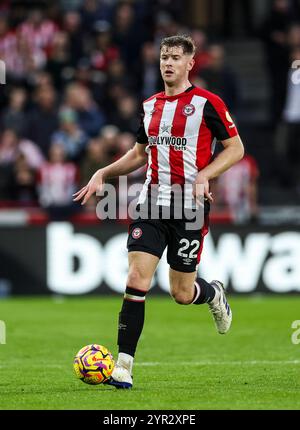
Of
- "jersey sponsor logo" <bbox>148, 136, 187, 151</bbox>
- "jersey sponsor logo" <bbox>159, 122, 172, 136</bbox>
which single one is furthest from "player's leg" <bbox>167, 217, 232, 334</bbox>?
"jersey sponsor logo" <bbox>159, 122, 172, 136</bbox>

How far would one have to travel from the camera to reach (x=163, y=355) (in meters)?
10.6

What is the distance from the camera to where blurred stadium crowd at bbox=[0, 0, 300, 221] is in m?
17.6

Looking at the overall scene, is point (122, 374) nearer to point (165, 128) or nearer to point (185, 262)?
point (185, 262)

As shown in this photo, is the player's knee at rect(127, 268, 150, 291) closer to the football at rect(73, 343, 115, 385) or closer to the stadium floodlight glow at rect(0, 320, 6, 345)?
the football at rect(73, 343, 115, 385)

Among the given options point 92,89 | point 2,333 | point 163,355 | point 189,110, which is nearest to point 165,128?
point 189,110

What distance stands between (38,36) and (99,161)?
13.0 ft

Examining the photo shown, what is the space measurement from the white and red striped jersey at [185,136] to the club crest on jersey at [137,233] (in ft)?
0.90

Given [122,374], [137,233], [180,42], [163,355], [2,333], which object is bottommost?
[2,333]

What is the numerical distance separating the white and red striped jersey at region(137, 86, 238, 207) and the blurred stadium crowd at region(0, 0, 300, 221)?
843 centimetres

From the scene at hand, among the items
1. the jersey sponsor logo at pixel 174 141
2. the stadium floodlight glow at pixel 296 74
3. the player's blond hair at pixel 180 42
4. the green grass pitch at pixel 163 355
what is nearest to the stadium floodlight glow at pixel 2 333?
the green grass pitch at pixel 163 355

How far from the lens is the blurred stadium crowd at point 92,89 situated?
17609 millimetres

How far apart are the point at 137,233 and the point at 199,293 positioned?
3.50 ft

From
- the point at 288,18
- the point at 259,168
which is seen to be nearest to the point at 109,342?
the point at 259,168

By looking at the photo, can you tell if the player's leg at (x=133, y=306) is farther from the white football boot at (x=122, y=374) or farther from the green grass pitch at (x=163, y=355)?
the green grass pitch at (x=163, y=355)
